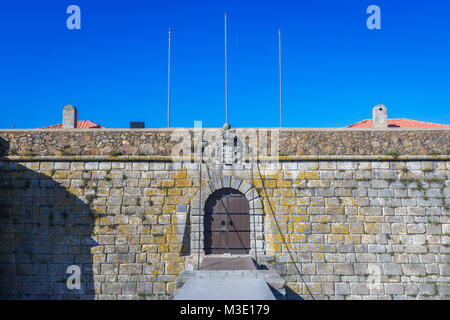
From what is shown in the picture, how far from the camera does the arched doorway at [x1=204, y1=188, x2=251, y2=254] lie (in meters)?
9.71

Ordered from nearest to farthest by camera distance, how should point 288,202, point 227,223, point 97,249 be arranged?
point 97,249 < point 288,202 < point 227,223

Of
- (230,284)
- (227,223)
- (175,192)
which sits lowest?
(230,284)

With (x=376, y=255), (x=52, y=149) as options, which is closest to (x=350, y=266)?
(x=376, y=255)

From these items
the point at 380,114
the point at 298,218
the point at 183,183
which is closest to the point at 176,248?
the point at 183,183

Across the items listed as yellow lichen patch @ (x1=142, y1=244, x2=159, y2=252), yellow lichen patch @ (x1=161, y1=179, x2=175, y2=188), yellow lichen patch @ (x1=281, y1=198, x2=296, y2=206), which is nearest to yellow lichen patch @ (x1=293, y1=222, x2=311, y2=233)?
yellow lichen patch @ (x1=281, y1=198, x2=296, y2=206)

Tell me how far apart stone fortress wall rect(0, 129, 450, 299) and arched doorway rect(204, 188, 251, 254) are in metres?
0.26

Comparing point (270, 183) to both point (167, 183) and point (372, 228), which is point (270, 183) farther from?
point (372, 228)

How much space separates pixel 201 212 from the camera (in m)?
9.63

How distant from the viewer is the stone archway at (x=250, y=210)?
376 inches

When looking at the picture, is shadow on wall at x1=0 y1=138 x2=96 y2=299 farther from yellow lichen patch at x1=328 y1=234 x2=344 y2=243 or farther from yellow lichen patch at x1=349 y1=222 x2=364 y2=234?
yellow lichen patch at x1=349 y1=222 x2=364 y2=234

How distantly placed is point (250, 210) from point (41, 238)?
246 inches

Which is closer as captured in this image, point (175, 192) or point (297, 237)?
point (297, 237)

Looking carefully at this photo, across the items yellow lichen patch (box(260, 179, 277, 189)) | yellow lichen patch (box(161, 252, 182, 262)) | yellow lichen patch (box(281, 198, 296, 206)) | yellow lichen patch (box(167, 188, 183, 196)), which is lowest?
yellow lichen patch (box(161, 252, 182, 262))

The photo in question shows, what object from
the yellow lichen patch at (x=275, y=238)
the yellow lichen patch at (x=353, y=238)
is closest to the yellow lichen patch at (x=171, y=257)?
the yellow lichen patch at (x=275, y=238)
